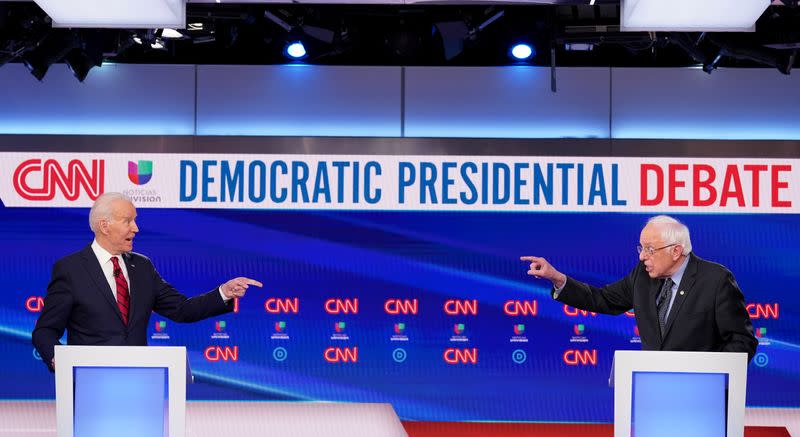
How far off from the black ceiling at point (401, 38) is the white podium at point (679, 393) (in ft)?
9.88

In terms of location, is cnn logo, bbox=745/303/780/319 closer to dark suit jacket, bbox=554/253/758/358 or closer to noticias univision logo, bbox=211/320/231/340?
dark suit jacket, bbox=554/253/758/358

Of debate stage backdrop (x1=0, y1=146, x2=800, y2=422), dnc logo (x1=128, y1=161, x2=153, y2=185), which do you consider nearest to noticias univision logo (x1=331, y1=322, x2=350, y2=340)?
debate stage backdrop (x1=0, y1=146, x2=800, y2=422)

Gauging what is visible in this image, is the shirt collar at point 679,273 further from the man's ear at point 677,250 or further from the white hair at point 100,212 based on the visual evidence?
the white hair at point 100,212

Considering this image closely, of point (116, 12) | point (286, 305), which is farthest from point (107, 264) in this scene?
point (286, 305)

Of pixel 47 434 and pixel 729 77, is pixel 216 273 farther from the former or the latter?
pixel 729 77

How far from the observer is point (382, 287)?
20.0ft

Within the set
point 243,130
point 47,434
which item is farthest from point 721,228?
point 47,434

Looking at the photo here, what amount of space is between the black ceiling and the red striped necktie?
209cm

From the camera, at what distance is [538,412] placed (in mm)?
6113

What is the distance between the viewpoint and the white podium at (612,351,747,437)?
2.56m

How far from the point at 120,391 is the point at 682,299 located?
1.93 metres

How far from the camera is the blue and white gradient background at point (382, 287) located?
606 centimetres

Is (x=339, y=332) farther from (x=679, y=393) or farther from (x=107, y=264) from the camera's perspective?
(x=679, y=393)

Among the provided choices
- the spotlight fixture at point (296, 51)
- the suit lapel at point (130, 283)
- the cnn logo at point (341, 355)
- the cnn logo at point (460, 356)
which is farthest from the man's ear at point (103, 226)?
the cnn logo at point (460, 356)
